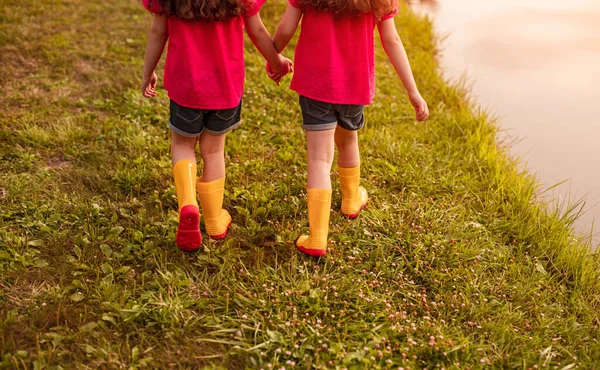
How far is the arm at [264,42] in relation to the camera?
2.81 meters

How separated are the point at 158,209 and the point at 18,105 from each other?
191 cm

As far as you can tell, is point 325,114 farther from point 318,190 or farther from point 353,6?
point 353,6

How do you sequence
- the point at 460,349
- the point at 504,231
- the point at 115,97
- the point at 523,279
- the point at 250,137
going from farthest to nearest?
1. the point at 115,97
2. the point at 250,137
3. the point at 504,231
4. the point at 523,279
5. the point at 460,349

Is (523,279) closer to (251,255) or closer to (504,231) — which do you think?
(504,231)

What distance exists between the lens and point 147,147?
3.96m

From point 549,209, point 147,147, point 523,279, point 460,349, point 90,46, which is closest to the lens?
point 460,349

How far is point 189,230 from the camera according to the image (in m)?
2.87

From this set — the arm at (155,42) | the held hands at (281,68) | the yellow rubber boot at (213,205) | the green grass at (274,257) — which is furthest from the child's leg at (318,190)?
the arm at (155,42)

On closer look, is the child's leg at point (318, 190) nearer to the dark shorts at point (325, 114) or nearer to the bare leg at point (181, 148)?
the dark shorts at point (325, 114)

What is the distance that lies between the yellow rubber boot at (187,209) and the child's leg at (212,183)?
0.08m

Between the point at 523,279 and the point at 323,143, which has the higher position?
the point at 323,143

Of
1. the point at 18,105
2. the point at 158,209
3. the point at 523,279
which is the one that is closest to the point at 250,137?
the point at 158,209

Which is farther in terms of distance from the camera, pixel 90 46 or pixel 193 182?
pixel 90 46

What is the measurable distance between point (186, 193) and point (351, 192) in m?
1.00
